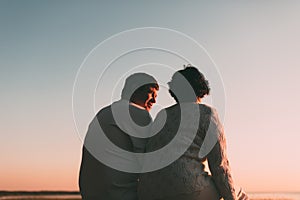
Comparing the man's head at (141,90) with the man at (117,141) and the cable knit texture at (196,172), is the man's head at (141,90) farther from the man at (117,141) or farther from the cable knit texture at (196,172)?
the cable knit texture at (196,172)

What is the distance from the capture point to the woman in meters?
4.68

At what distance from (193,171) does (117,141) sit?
939mm

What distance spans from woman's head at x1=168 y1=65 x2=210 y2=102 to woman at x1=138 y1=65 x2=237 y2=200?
0.40 feet

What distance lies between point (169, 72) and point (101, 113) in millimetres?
813

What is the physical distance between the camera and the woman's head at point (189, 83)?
504 cm

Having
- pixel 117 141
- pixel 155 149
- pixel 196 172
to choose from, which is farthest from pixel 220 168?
pixel 117 141

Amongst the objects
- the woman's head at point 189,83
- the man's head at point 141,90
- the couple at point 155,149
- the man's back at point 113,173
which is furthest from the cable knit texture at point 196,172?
the man's head at point 141,90

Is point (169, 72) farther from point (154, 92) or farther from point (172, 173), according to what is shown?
point (172, 173)

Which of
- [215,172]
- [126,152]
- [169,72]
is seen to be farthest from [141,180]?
[169,72]

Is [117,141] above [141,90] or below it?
below

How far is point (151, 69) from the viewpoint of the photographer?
18.3ft

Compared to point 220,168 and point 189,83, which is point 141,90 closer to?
point 189,83

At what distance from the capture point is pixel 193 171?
185 inches

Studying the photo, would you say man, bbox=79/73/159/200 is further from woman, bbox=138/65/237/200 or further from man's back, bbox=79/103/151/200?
woman, bbox=138/65/237/200
